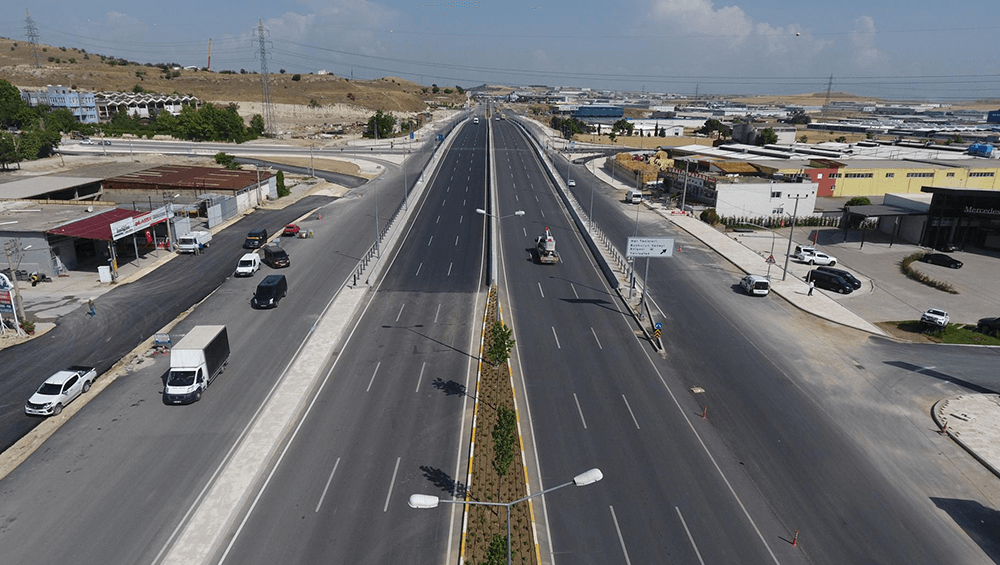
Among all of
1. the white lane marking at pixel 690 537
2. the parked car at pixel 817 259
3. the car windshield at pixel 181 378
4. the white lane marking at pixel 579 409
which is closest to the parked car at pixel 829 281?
the parked car at pixel 817 259

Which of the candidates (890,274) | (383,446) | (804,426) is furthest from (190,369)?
(890,274)

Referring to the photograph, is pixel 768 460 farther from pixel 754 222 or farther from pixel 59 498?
pixel 754 222

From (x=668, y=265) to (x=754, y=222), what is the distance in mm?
26527

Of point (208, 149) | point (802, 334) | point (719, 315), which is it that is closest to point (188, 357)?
point (719, 315)

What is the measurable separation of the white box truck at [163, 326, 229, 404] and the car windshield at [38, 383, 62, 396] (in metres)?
4.42

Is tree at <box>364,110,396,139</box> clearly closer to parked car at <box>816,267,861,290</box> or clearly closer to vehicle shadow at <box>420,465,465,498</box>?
parked car at <box>816,267,861,290</box>

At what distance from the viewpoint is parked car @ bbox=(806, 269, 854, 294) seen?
47312 mm

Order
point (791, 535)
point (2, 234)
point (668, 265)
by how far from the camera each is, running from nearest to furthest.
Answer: point (791, 535), point (2, 234), point (668, 265)

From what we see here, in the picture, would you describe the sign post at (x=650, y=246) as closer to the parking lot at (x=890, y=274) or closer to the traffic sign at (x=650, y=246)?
the traffic sign at (x=650, y=246)

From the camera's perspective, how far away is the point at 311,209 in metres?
74.2

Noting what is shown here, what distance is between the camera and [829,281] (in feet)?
158

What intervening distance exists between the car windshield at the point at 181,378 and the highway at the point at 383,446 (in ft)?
20.4

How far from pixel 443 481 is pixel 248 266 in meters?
32.2

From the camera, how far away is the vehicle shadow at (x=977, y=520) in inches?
799
